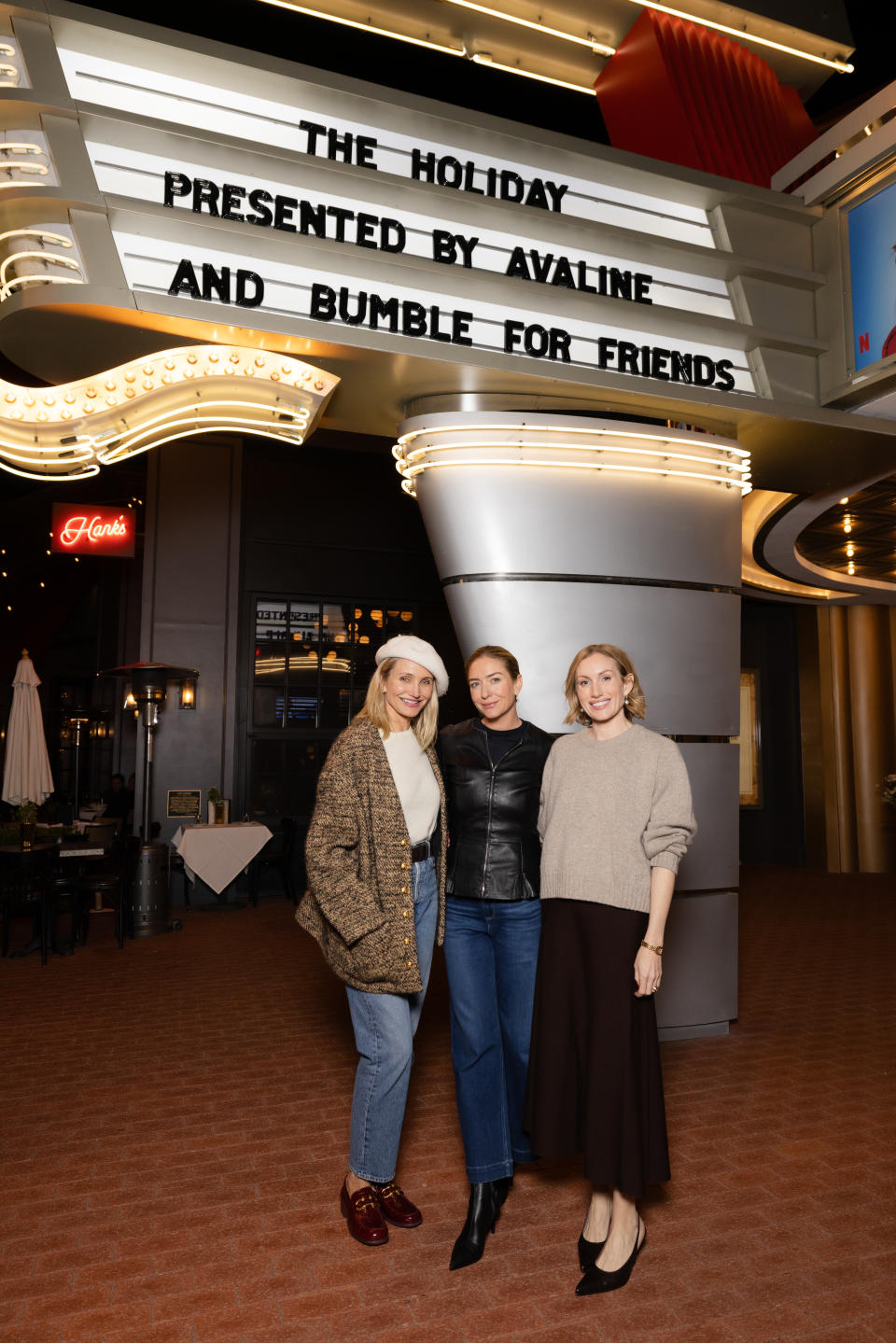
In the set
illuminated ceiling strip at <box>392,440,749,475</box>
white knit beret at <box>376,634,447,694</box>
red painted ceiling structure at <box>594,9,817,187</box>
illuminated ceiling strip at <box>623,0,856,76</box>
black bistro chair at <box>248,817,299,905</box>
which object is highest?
illuminated ceiling strip at <box>623,0,856,76</box>

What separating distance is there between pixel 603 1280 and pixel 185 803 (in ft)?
29.0

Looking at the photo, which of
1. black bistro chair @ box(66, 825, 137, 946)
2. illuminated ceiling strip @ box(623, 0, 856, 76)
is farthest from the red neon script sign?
illuminated ceiling strip @ box(623, 0, 856, 76)

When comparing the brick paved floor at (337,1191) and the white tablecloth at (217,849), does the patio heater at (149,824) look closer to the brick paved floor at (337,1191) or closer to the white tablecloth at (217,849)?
the white tablecloth at (217,849)

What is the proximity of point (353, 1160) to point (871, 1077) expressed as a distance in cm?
299

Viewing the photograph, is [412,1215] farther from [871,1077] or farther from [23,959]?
[23,959]

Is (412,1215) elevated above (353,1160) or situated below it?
below

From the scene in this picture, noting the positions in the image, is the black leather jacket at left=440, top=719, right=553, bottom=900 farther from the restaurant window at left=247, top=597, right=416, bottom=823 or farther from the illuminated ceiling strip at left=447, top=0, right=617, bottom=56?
the restaurant window at left=247, top=597, right=416, bottom=823

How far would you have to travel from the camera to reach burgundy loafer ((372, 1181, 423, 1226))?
10.0 ft

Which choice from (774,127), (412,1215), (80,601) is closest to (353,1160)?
(412,1215)

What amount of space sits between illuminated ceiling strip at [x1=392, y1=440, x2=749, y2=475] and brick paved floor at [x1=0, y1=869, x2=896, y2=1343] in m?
3.22

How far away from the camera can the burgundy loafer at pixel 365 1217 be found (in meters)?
2.94

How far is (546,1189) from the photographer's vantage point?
338cm

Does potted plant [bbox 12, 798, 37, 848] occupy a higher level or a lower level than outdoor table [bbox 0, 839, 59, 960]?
higher

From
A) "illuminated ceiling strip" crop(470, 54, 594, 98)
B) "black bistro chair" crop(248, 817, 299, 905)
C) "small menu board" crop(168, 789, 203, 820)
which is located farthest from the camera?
"small menu board" crop(168, 789, 203, 820)
